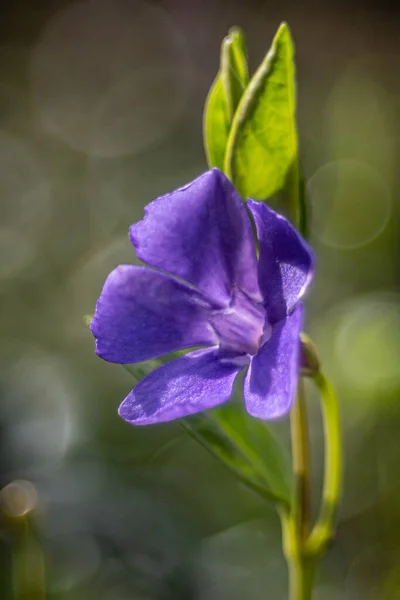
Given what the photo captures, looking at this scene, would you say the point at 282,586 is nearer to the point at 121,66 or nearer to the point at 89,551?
the point at 89,551

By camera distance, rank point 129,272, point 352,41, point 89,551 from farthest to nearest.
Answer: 1. point 352,41
2. point 89,551
3. point 129,272

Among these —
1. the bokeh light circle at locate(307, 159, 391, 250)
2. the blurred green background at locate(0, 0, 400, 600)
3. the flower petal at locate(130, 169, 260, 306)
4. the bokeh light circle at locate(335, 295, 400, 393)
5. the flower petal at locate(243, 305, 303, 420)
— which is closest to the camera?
the flower petal at locate(243, 305, 303, 420)

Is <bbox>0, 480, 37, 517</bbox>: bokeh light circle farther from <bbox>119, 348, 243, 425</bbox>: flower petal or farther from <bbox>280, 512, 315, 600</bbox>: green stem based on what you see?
<bbox>280, 512, 315, 600</bbox>: green stem

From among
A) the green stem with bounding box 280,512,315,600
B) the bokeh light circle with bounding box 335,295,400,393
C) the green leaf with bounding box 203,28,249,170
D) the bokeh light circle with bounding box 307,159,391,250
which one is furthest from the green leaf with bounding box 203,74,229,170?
the bokeh light circle with bounding box 307,159,391,250

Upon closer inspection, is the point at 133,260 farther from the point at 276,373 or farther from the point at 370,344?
the point at 276,373

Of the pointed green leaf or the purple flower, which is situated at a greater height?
the pointed green leaf

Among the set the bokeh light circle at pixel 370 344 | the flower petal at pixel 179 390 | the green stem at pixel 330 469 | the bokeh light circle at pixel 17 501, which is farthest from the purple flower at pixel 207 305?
the bokeh light circle at pixel 370 344

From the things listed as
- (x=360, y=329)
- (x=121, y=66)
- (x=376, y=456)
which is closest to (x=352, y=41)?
(x=121, y=66)
